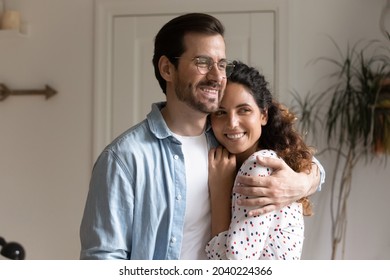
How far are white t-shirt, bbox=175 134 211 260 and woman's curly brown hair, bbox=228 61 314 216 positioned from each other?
7.6 inches

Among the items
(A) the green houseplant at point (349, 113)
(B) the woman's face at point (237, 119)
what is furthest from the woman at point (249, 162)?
(A) the green houseplant at point (349, 113)

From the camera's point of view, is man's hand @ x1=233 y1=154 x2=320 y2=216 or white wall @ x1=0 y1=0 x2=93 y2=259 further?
white wall @ x1=0 y1=0 x2=93 y2=259

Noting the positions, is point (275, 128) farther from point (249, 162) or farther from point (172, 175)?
point (172, 175)

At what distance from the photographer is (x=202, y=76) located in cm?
133

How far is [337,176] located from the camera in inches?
105

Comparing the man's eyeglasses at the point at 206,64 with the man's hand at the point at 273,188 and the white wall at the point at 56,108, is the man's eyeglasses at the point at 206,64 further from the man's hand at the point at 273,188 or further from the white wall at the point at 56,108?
the white wall at the point at 56,108

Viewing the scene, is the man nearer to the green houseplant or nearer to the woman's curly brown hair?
the woman's curly brown hair

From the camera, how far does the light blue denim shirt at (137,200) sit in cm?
124

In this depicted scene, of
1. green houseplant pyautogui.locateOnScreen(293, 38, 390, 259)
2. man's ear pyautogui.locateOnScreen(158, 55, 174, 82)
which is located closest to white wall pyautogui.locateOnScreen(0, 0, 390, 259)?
green houseplant pyautogui.locateOnScreen(293, 38, 390, 259)

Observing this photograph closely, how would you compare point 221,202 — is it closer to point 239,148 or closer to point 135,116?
point 239,148

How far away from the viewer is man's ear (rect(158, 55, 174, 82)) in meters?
1.41

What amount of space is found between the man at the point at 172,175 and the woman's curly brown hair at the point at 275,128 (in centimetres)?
4

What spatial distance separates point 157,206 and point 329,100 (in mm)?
1595
